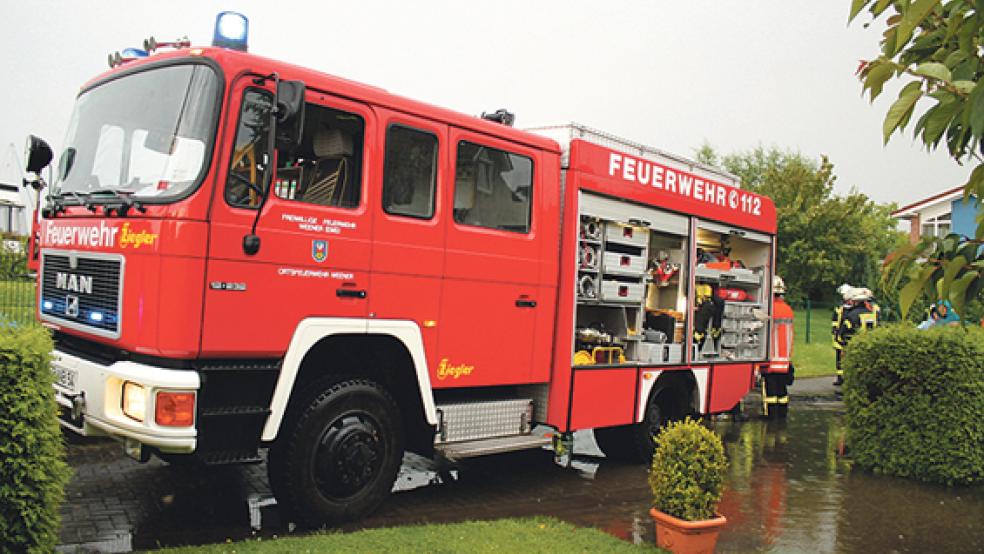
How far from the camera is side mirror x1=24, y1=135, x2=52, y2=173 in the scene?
5.72 meters

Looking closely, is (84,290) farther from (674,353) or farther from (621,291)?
(674,353)

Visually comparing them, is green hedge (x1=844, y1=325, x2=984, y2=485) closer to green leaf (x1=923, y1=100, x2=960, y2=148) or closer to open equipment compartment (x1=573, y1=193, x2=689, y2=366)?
open equipment compartment (x1=573, y1=193, x2=689, y2=366)

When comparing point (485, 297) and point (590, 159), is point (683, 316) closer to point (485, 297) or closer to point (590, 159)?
point (590, 159)

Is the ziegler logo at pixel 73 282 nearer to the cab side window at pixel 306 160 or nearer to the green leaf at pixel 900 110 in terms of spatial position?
the cab side window at pixel 306 160

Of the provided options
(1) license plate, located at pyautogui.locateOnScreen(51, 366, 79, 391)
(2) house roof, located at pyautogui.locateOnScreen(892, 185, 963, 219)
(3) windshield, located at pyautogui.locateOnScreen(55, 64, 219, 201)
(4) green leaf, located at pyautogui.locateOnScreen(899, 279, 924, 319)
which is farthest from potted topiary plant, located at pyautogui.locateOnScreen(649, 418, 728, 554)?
(2) house roof, located at pyautogui.locateOnScreen(892, 185, 963, 219)

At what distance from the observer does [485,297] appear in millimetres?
6227

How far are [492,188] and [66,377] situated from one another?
3.35 m

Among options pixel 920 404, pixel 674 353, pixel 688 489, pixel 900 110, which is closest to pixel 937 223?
pixel 920 404

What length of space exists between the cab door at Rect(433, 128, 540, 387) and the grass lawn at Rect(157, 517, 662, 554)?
1.15 m

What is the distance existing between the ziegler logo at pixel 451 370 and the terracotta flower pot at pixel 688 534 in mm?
1787

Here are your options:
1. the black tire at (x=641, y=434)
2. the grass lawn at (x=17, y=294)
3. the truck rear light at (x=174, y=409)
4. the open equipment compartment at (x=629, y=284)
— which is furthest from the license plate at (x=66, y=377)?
the black tire at (x=641, y=434)

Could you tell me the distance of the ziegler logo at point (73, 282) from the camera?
16.7 ft

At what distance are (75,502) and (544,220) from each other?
13.7 feet

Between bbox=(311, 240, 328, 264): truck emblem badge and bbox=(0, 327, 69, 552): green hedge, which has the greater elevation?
bbox=(311, 240, 328, 264): truck emblem badge
